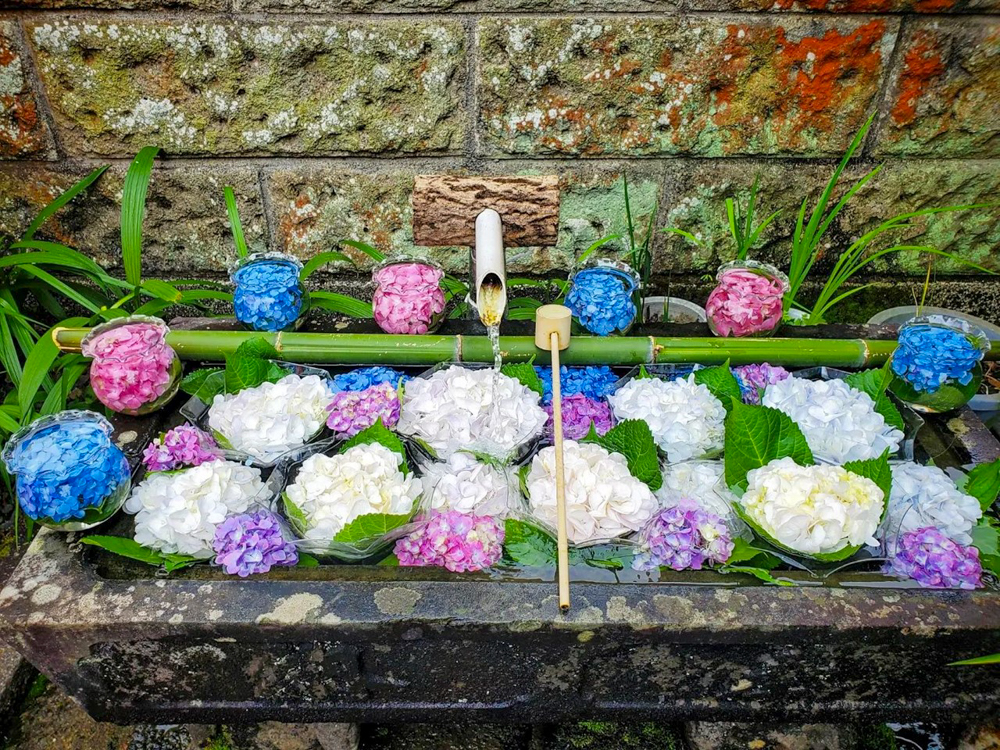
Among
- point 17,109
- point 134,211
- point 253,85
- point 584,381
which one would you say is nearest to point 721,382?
point 584,381

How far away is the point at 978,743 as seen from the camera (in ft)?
6.50

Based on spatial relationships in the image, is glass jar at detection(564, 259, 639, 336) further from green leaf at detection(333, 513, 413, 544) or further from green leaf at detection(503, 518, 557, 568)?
green leaf at detection(333, 513, 413, 544)

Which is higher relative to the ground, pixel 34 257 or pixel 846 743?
pixel 34 257

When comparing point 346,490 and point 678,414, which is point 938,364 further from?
point 346,490

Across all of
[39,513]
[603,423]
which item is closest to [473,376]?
[603,423]

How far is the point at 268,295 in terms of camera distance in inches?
88.4

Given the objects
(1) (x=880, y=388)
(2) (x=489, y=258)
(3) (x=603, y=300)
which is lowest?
(1) (x=880, y=388)

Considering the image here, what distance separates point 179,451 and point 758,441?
1542 mm

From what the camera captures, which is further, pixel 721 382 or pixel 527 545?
pixel 721 382

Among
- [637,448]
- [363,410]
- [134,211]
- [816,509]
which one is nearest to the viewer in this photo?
[816,509]

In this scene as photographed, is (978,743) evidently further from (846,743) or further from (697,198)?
(697,198)

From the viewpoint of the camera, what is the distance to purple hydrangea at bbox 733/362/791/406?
2102 mm

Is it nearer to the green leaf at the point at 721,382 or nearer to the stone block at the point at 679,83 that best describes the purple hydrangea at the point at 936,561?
the green leaf at the point at 721,382

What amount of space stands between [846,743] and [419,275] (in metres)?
1.94
